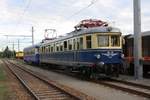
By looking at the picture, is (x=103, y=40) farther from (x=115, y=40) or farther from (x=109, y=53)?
(x=109, y=53)

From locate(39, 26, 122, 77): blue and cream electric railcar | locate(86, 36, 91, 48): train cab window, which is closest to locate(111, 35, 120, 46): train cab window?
locate(39, 26, 122, 77): blue and cream electric railcar

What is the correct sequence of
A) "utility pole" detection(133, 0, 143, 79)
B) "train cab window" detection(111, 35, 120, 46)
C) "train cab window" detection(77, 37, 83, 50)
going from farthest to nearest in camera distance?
1. "train cab window" detection(77, 37, 83, 50)
2. "train cab window" detection(111, 35, 120, 46)
3. "utility pole" detection(133, 0, 143, 79)

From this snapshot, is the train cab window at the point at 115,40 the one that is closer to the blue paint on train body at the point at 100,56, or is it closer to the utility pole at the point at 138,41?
the blue paint on train body at the point at 100,56

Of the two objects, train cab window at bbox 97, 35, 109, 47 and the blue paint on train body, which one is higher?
train cab window at bbox 97, 35, 109, 47

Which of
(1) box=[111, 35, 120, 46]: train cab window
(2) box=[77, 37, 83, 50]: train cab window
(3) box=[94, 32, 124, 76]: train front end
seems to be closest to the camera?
(3) box=[94, 32, 124, 76]: train front end

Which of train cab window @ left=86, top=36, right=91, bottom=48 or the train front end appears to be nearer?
the train front end

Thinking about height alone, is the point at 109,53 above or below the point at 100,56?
above

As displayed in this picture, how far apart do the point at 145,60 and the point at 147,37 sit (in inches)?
61.1

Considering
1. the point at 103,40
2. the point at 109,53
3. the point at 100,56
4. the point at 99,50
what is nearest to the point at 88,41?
the point at 103,40

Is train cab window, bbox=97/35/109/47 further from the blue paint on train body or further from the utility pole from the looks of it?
the utility pole

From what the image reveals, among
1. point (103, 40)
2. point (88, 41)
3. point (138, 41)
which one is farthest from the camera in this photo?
point (88, 41)

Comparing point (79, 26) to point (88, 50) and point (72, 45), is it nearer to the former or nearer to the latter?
point (72, 45)

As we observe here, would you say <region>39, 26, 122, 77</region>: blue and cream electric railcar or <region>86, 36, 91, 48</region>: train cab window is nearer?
<region>39, 26, 122, 77</region>: blue and cream electric railcar

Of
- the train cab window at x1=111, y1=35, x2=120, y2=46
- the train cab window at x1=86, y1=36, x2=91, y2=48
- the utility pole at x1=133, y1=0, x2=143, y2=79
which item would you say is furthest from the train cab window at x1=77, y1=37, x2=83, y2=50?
the utility pole at x1=133, y1=0, x2=143, y2=79
